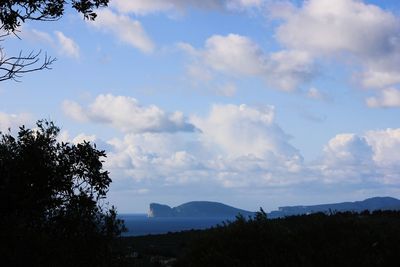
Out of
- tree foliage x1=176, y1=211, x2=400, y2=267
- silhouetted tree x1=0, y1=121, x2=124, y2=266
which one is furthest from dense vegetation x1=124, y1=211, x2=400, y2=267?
silhouetted tree x1=0, y1=121, x2=124, y2=266

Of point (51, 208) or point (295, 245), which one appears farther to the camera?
point (295, 245)

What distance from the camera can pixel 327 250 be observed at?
1407 cm

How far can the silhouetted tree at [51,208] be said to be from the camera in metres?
7.77

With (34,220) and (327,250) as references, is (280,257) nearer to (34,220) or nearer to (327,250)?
(327,250)

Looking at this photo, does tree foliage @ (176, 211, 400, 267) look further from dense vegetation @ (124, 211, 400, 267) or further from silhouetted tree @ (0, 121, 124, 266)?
silhouetted tree @ (0, 121, 124, 266)

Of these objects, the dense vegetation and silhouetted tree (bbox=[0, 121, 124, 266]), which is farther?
the dense vegetation

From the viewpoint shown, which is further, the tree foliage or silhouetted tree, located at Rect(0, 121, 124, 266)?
the tree foliage

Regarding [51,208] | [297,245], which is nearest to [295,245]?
[297,245]

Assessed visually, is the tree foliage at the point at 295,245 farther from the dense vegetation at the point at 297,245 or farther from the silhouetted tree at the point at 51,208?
the silhouetted tree at the point at 51,208

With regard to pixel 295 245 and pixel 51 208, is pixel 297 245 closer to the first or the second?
pixel 295 245

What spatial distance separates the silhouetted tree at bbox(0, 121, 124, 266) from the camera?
7773 millimetres

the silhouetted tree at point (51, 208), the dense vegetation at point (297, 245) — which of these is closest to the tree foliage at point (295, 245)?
the dense vegetation at point (297, 245)

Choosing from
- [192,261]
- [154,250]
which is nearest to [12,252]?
[192,261]

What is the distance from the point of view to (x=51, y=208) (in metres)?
8.51
